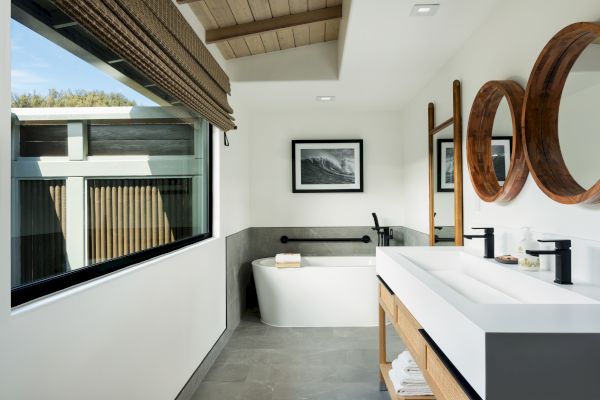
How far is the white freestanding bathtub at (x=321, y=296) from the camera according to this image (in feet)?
12.6

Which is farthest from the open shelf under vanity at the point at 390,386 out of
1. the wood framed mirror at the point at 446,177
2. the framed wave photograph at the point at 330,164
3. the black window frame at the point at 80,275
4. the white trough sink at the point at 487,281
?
the framed wave photograph at the point at 330,164

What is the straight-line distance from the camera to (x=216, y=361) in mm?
3066

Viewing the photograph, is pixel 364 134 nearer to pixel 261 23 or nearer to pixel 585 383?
pixel 261 23

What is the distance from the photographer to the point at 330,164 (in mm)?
4656

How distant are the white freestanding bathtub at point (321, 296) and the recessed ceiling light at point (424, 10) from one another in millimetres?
2321

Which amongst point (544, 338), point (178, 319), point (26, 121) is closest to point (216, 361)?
point (178, 319)

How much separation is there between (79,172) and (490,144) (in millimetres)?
2108

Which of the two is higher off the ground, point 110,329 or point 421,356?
point 110,329

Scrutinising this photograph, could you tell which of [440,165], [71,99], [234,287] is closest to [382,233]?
[440,165]

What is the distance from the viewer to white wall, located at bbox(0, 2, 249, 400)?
1034 mm

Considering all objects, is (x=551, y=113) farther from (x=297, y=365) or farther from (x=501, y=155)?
(x=297, y=365)

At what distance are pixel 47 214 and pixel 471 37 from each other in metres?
2.50

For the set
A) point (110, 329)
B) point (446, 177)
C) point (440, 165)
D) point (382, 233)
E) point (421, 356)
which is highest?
point (440, 165)

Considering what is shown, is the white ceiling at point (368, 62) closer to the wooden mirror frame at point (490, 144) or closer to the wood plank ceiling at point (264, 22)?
the wood plank ceiling at point (264, 22)
